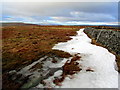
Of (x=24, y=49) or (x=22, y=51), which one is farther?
(x=24, y=49)

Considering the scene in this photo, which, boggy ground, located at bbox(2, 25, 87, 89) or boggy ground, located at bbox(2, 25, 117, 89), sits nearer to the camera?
boggy ground, located at bbox(2, 25, 117, 89)

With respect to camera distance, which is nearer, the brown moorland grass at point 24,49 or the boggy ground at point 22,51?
the boggy ground at point 22,51

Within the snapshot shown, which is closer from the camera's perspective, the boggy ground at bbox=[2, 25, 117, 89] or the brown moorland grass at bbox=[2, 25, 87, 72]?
the boggy ground at bbox=[2, 25, 117, 89]

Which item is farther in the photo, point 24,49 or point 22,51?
point 24,49

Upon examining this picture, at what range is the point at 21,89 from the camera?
5664mm

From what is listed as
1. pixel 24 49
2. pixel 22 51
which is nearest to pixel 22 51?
pixel 22 51

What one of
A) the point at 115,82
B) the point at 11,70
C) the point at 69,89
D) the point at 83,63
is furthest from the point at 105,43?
the point at 11,70

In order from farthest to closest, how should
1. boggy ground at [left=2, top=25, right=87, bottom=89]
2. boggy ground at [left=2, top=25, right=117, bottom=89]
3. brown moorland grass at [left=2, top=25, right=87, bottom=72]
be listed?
brown moorland grass at [left=2, top=25, right=87, bottom=72] < boggy ground at [left=2, top=25, right=87, bottom=89] < boggy ground at [left=2, top=25, right=117, bottom=89]

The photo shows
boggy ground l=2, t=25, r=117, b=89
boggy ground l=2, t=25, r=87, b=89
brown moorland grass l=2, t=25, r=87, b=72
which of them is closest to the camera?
boggy ground l=2, t=25, r=117, b=89

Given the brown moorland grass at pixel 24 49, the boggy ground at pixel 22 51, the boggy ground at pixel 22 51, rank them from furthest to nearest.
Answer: the brown moorland grass at pixel 24 49, the boggy ground at pixel 22 51, the boggy ground at pixel 22 51

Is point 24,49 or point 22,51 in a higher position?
point 24,49

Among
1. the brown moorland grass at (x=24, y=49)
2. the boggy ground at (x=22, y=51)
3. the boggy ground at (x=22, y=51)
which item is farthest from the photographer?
the brown moorland grass at (x=24, y=49)

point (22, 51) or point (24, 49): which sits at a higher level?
point (24, 49)

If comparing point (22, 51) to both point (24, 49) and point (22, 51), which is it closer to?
point (22, 51)
